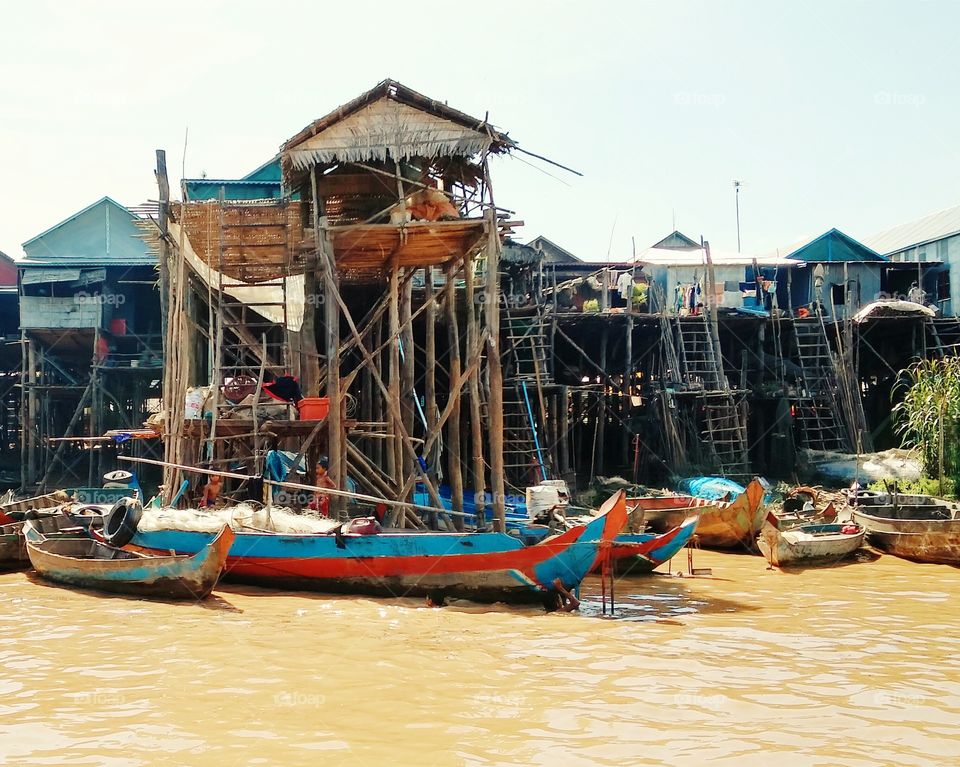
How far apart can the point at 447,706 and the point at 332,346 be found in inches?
253

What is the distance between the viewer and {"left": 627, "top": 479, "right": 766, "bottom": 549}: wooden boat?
14.5 m

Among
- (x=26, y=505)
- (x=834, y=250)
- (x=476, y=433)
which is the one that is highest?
(x=834, y=250)

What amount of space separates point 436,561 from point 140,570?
348cm

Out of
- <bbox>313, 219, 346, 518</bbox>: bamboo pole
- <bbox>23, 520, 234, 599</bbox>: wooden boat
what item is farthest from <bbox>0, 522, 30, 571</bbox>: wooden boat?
<bbox>313, 219, 346, 518</bbox>: bamboo pole

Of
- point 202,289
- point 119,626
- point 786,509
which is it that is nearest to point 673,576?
point 786,509

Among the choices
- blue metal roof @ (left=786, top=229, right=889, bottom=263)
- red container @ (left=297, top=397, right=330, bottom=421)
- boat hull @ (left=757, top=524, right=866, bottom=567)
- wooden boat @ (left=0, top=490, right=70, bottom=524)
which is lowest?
boat hull @ (left=757, top=524, right=866, bottom=567)

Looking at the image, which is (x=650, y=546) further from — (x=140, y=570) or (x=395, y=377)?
(x=140, y=570)

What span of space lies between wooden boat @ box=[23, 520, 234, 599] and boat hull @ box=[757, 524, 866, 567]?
819 centimetres

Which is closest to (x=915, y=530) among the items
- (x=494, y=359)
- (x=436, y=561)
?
(x=494, y=359)

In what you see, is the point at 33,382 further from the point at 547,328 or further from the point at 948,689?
the point at 948,689

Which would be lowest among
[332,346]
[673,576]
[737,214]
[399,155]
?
[673,576]

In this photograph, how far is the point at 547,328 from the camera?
22.2 m

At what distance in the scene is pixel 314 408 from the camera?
38.1 ft

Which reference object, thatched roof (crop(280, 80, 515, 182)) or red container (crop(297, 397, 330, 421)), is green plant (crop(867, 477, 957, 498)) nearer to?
thatched roof (crop(280, 80, 515, 182))
